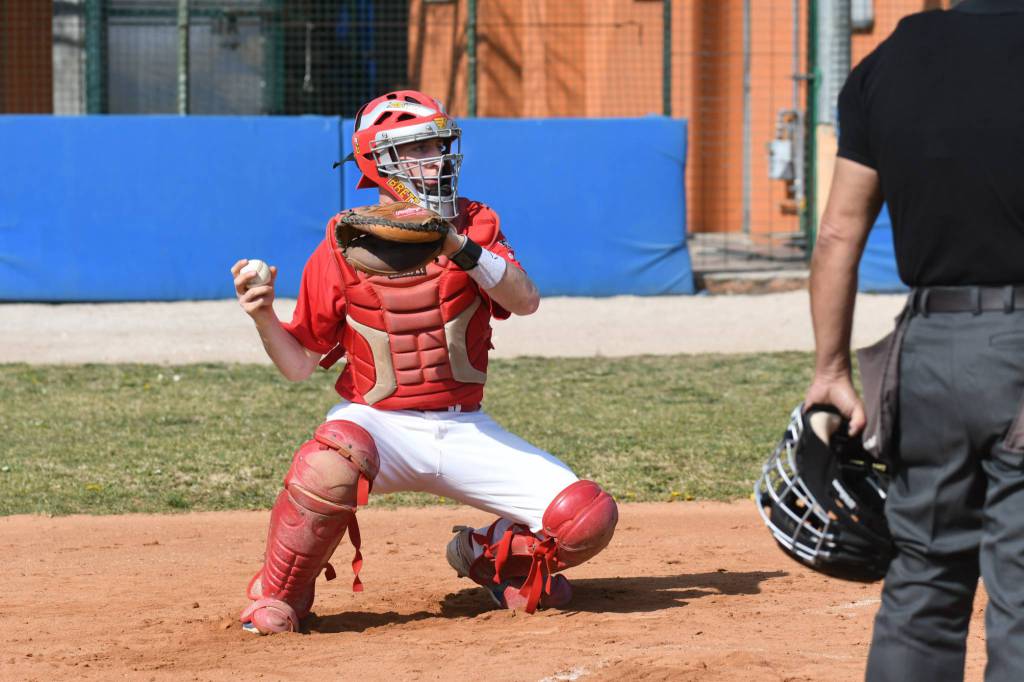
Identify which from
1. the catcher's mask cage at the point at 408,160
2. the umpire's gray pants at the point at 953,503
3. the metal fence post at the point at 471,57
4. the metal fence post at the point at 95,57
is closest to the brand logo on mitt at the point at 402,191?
the catcher's mask cage at the point at 408,160

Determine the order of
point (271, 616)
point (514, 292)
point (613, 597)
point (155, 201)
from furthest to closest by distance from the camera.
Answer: point (155, 201), point (613, 597), point (271, 616), point (514, 292)

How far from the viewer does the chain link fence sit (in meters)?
16.8

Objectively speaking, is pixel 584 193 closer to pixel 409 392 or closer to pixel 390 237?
pixel 409 392

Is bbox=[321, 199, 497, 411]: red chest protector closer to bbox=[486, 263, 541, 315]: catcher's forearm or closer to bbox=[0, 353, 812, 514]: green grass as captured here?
bbox=[486, 263, 541, 315]: catcher's forearm

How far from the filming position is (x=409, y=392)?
4594 mm

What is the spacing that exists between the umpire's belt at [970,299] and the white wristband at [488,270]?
163 cm

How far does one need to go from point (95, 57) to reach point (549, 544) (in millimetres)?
13279

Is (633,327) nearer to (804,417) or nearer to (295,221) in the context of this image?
(295,221)

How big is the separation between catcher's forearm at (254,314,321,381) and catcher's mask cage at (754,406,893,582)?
1.90 metres

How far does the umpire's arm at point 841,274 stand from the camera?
9.94ft

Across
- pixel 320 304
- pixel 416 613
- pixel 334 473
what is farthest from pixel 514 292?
pixel 416 613

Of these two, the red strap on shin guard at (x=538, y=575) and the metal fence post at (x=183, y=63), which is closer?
the red strap on shin guard at (x=538, y=575)

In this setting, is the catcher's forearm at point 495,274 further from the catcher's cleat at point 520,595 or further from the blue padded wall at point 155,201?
the blue padded wall at point 155,201

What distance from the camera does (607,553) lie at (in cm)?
581
